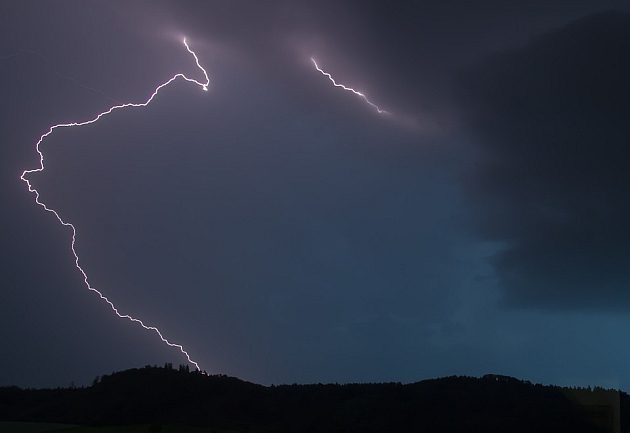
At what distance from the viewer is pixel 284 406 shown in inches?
1684

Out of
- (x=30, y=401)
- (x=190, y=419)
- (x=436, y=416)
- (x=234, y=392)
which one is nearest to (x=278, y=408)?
(x=234, y=392)

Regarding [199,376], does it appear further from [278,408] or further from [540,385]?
[540,385]

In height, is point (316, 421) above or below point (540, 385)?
below

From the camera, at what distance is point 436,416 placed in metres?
38.7

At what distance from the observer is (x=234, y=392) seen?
45156 mm

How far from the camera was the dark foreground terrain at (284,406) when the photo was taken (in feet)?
113

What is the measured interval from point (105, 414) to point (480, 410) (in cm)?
1971

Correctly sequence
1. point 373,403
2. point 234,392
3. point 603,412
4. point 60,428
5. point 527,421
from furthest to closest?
1. point 234,392
2. point 373,403
3. point 527,421
4. point 60,428
5. point 603,412

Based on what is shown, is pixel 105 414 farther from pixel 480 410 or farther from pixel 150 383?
pixel 480 410

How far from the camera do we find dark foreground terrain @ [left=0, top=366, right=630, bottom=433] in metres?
34.4

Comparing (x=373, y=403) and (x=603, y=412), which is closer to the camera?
(x=603, y=412)

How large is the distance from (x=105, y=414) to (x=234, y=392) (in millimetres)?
10016

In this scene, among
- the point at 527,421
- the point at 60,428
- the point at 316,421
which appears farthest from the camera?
the point at 316,421

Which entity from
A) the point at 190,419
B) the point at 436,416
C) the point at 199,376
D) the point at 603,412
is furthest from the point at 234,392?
the point at 603,412
